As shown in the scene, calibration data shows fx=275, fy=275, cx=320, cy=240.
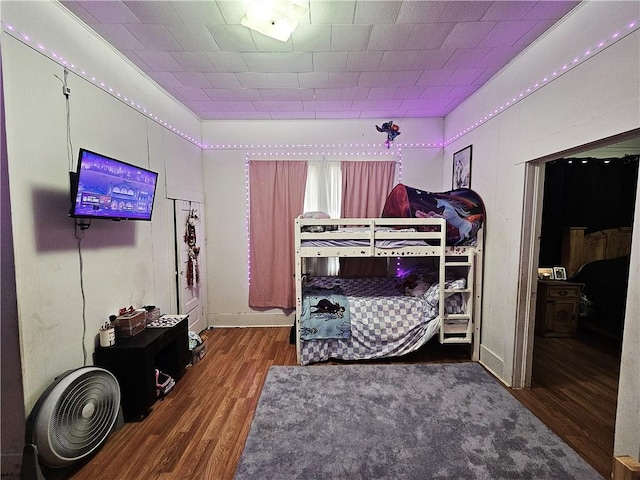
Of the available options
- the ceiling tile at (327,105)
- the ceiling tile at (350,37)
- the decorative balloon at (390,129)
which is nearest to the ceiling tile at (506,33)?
the ceiling tile at (350,37)

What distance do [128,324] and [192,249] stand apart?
1371 mm

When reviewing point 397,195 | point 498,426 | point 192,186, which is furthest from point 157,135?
point 498,426

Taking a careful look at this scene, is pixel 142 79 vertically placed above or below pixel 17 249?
above

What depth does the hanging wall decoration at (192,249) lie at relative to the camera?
10.8 ft

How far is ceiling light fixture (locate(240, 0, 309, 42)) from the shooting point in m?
1.59

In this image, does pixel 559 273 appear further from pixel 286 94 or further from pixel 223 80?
pixel 223 80

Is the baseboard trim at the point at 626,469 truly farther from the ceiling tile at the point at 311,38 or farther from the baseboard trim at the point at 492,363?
→ the ceiling tile at the point at 311,38

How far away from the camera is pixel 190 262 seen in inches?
131

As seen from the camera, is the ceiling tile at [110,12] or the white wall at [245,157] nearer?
the ceiling tile at [110,12]

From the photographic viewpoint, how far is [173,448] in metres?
1.78

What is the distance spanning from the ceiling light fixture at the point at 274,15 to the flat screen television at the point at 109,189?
A: 1.28 metres

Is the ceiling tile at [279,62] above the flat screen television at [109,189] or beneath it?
above

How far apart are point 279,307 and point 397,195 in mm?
2184

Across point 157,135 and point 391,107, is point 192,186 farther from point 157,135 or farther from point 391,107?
point 391,107
